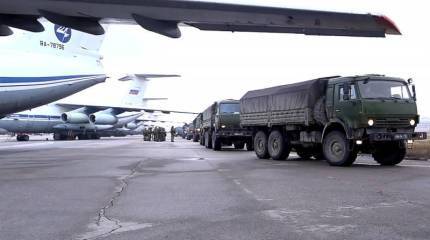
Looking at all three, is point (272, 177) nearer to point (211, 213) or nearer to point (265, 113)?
point (211, 213)

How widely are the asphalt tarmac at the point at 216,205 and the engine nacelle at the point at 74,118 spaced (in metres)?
34.6

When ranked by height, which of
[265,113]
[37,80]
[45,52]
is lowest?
[265,113]

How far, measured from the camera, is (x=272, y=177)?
11297 millimetres

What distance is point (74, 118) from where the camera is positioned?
4612 centimetres

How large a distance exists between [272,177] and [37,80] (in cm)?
1320

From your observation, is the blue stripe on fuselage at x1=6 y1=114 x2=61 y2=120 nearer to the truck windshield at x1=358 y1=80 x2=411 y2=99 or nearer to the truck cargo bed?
the truck cargo bed

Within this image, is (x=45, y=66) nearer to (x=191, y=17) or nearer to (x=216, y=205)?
(x=191, y=17)

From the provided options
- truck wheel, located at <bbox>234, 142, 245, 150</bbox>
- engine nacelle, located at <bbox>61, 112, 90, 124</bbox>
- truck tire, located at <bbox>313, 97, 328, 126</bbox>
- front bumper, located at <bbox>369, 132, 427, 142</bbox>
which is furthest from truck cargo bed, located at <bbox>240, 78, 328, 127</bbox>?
engine nacelle, located at <bbox>61, 112, 90, 124</bbox>

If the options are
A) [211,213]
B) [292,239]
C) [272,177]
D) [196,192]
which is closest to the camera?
[292,239]

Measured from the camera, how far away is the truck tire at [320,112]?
14.6 meters

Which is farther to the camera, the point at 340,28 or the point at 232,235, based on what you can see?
the point at 340,28

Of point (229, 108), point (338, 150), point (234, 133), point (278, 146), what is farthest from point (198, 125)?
point (338, 150)

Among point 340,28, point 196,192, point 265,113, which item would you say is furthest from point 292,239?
point 265,113

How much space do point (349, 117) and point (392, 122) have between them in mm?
1098
